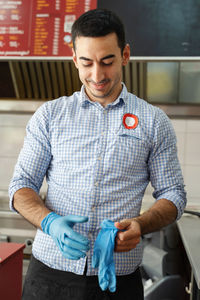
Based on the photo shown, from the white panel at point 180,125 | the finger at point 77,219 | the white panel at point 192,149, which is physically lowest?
the white panel at point 192,149

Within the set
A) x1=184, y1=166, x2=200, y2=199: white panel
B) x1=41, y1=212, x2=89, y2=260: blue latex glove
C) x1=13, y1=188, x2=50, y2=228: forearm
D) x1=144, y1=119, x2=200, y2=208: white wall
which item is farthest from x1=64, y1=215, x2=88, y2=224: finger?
x1=184, y1=166, x2=200, y2=199: white panel

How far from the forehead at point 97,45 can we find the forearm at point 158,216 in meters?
0.53

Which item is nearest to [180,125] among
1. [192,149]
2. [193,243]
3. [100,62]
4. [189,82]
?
[192,149]

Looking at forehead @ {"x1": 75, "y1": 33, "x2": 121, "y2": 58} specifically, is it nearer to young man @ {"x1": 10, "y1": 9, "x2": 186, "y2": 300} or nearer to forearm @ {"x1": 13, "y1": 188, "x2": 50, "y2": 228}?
young man @ {"x1": 10, "y1": 9, "x2": 186, "y2": 300}

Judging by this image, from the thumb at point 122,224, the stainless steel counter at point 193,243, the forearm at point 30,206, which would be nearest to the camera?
the thumb at point 122,224

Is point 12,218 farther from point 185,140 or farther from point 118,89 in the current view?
point 118,89

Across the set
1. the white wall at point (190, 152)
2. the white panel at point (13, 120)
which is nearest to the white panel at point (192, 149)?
the white wall at point (190, 152)

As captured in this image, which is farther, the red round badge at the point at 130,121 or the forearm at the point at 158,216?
the red round badge at the point at 130,121

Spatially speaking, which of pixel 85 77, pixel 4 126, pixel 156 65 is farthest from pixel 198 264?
pixel 4 126

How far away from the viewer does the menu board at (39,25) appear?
2586 mm

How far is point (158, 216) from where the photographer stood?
1.18 m

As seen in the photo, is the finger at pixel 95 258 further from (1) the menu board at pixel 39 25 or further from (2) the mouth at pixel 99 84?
(1) the menu board at pixel 39 25

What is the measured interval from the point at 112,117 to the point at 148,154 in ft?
0.60

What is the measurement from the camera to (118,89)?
53.2 inches
